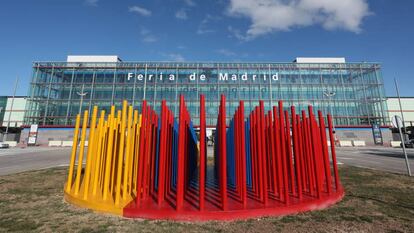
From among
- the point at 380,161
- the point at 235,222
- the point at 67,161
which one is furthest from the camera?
the point at 67,161

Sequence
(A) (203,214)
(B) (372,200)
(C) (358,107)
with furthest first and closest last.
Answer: (C) (358,107) → (B) (372,200) → (A) (203,214)

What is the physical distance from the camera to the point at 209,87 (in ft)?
156

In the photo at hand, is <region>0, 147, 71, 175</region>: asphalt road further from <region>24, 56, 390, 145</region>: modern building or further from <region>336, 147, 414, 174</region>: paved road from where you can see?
<region>24, 56, 390, 145</region>: modern building

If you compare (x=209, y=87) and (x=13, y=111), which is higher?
(x=209, y=87)

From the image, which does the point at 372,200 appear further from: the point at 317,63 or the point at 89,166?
the point at 317,63

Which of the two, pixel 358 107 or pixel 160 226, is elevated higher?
pixel 358 107

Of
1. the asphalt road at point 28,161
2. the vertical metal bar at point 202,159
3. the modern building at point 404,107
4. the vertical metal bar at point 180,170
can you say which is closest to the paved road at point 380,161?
the vertical metal bar at point 202,159

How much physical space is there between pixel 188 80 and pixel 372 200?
1743 inches

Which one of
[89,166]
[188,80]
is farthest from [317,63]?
[89,166]

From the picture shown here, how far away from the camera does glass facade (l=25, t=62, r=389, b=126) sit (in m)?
46.5

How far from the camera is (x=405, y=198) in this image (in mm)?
6082

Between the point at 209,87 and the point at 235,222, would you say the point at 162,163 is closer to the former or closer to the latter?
the point at 235,222

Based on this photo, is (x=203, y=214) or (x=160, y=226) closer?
(x=160, y=226)

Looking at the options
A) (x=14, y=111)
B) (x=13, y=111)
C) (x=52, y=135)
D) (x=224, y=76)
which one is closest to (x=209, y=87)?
(x=224, y=76)
